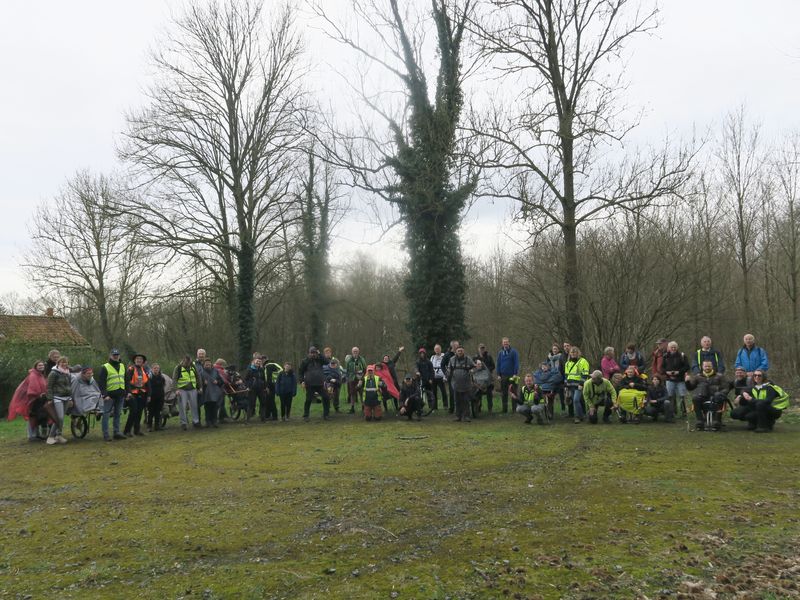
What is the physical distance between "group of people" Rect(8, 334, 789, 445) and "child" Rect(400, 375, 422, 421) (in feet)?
0.08

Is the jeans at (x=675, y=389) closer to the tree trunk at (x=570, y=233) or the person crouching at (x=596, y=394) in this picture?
the person crouching at (x=596, y=394)

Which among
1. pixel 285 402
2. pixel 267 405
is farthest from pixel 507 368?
pixel 267 405

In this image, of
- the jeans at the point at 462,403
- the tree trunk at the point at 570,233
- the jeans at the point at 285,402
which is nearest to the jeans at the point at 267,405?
the jeans at the point at 285,402

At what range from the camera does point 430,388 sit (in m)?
14.8

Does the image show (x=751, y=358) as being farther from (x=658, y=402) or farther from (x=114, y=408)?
(x=114, y=408)

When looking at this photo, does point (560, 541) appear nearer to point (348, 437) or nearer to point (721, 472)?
point (721, 472)

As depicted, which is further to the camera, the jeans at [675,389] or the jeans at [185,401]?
the jeans at [185,401]

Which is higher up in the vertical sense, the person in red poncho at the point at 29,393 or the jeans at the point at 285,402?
the person in red poncho at the point at 29,393

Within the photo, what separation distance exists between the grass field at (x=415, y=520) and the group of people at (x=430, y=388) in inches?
55.6

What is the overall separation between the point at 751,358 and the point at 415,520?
8.71 m

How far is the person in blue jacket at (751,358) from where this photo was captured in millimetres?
11570

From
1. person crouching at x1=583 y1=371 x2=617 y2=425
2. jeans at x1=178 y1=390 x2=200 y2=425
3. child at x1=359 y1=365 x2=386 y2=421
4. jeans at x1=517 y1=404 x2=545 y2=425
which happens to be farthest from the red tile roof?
person crouching at x1=583 y1=371 x2=617 y2=425

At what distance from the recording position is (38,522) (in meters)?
6.30

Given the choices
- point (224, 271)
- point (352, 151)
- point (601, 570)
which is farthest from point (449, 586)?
point (224, 271)
